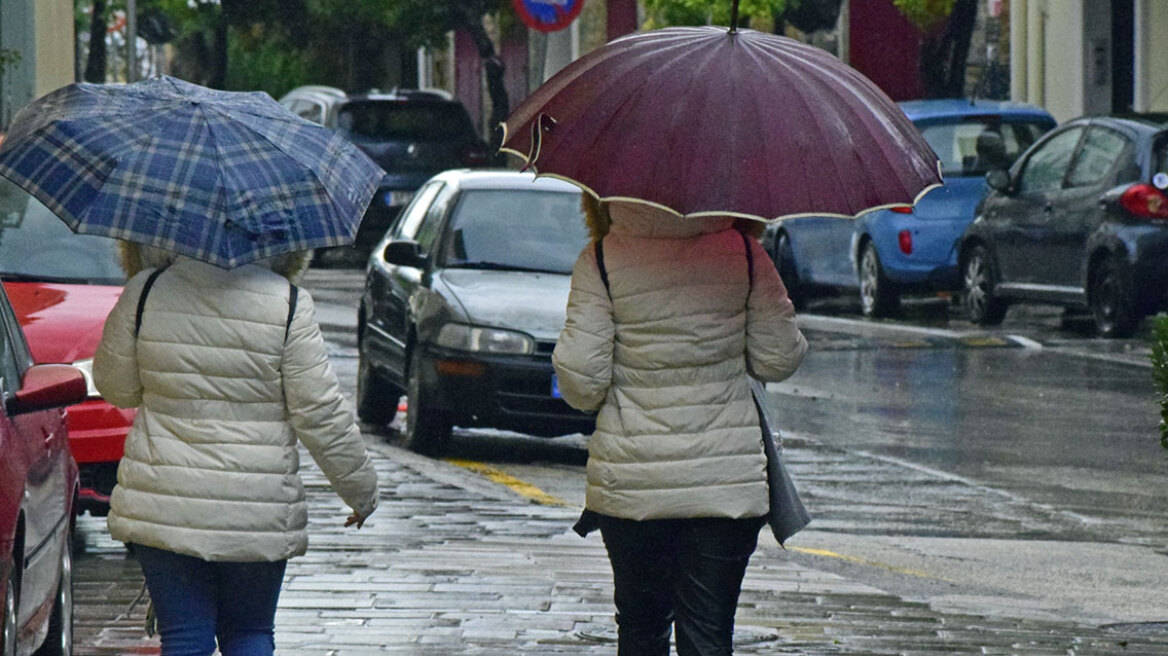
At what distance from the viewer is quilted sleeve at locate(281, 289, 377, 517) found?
5.05m

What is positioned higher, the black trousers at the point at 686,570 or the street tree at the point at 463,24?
the street tree at the point at 463,24

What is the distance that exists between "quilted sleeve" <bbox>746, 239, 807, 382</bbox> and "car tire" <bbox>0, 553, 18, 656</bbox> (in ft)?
5.79

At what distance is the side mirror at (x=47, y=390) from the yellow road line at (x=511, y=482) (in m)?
4.57

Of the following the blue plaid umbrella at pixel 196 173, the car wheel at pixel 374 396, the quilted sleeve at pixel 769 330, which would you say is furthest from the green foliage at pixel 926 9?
the blue plaid umbrella at pixel 196 173

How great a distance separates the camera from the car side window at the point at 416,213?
43.5 feet

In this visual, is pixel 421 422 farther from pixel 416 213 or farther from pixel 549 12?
pixel 549 12

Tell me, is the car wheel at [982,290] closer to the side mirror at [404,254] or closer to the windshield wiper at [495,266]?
the windshield wiper at [495,266]

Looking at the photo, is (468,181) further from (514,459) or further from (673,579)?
(673,579)

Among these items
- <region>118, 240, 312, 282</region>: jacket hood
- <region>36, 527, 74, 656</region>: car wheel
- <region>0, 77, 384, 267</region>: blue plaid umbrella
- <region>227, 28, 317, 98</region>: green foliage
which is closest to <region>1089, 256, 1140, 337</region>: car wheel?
<region>36, 527, 74, 656</region>: car wheel

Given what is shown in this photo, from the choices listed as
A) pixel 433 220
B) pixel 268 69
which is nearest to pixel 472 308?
pixel 433 220

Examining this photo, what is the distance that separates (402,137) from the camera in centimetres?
2827

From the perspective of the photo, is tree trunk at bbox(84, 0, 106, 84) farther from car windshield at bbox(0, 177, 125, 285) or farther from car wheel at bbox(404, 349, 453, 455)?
car windshield at bbox(0, 177, 125, 285)

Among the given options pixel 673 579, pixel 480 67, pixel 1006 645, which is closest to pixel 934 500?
pixel 1006 645

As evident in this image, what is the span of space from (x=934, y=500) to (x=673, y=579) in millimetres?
5353
